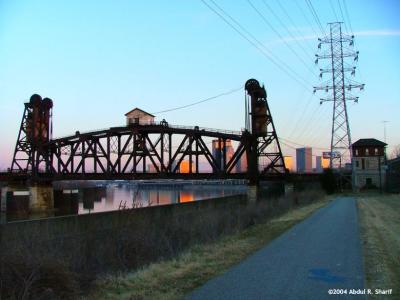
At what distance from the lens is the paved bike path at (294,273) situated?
30.6 feet

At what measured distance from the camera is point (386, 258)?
13156 millimetres

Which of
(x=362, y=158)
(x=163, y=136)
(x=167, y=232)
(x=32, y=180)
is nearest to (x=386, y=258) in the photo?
(x=167, y=232)

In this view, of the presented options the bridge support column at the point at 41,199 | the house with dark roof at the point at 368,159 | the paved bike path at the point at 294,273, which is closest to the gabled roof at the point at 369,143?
the house with dark roof at the point at 368,159

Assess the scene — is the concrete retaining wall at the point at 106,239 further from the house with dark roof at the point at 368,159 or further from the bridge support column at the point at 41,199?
the house with dark roof at the point at 368,159

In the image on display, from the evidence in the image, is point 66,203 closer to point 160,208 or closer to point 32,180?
point 32,180

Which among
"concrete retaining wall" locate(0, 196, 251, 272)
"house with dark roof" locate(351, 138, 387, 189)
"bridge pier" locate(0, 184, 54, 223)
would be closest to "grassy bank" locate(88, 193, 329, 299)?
"concrete retaining wall" locate(0, 196, 251, 272)

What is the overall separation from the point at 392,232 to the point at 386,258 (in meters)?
7.56

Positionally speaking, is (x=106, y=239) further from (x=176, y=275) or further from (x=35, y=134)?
(x=35, y=134)

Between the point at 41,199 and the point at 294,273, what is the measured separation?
85.8 metres

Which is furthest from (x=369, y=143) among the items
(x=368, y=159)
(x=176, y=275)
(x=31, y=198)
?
(x=176, y=275)

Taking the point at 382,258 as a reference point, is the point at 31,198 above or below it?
below

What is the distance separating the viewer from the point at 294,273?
36.7 feet

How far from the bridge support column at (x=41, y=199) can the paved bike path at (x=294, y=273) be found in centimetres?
7711

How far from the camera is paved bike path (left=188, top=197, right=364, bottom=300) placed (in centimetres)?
934
